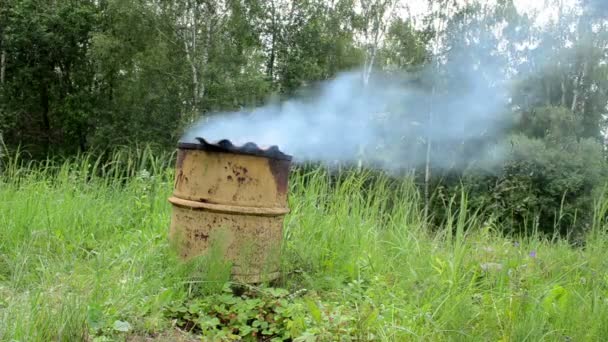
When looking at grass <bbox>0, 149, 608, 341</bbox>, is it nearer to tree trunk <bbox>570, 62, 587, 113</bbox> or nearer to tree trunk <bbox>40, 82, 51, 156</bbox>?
tree trunk <bbox>40, 82, 51, 156</bbox>

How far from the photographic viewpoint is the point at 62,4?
64.3ft

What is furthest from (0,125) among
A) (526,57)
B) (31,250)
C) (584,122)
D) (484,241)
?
(584,122)

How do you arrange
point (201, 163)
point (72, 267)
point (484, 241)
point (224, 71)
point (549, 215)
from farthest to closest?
point (224, 71), point (549, 215), point (484, 241), point (201, 163), point (72, 267)

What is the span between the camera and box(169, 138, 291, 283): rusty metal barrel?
110 inches

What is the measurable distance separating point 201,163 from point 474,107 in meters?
20.4

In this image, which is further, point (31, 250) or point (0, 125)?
point (0, 125)

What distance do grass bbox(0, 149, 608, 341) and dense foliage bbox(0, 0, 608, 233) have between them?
1216cm

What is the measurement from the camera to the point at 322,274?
10.1 ft

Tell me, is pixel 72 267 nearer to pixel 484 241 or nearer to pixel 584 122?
pixel 484 241

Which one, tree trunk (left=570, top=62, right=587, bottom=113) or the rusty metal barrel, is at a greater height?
tree trunk (left=570, top=62, right=587, bottom=113)

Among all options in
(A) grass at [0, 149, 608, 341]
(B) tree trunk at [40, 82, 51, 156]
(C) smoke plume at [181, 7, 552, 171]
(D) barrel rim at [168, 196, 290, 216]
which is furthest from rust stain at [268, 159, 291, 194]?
(B) tree trunk at [40, 82, 51, 156]

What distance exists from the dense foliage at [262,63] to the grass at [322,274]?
12.2 meters

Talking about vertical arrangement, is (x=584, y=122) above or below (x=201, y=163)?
above

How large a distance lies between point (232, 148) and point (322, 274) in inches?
38.5
